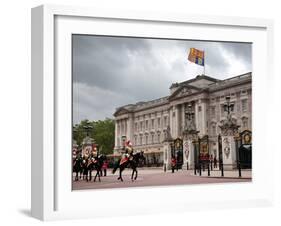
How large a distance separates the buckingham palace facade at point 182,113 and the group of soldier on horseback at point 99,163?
0.10 meters

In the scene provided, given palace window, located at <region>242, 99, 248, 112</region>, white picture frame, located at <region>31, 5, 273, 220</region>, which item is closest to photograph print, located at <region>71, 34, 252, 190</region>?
palace window, located at <region>242, 99, 248, 112</region>

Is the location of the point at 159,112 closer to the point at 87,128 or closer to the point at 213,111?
the point at 213,111

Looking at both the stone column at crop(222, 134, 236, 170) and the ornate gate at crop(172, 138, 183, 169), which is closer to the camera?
the ornate gate at crop(172, 138, 183, 169)

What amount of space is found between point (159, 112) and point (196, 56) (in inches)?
39.3

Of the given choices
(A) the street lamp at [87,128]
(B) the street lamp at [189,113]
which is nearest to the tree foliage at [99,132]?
(A) the street lamp at [87,128]

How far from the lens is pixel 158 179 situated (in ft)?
33.0

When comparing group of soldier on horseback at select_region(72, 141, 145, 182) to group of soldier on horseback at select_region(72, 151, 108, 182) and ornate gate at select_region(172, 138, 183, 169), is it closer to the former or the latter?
group of soldier on horseback at select_region(72, 151, 108, 182)

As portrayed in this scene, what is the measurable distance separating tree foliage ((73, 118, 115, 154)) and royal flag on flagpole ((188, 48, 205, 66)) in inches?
61.3

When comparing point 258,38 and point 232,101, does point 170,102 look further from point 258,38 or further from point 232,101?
point 258,38

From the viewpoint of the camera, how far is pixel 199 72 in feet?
34.3

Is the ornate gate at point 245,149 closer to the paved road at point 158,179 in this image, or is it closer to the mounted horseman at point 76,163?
the paved road at point 158,179

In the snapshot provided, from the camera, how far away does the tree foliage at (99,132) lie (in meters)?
9.45

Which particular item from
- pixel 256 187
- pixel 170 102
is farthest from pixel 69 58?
pixel 256 187

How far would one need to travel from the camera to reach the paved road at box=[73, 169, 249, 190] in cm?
973
